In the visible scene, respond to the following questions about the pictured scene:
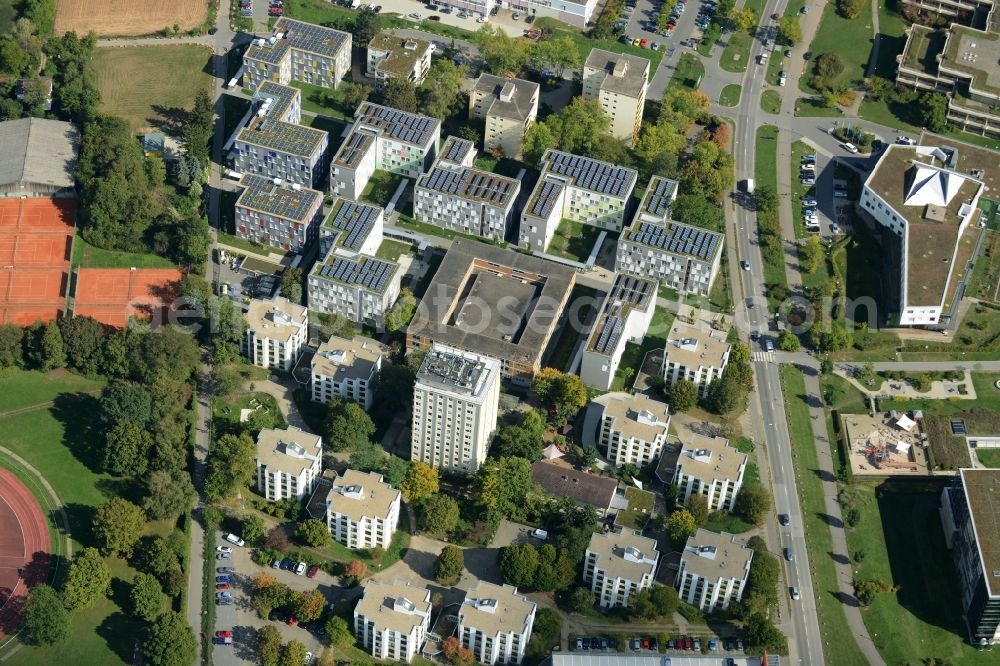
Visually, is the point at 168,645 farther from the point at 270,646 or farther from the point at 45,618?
the point at 45,618

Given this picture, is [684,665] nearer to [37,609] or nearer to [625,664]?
[625,664]

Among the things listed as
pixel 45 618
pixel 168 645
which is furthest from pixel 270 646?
pixel 45 618

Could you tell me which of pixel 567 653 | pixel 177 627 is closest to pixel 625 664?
pixel 567 653

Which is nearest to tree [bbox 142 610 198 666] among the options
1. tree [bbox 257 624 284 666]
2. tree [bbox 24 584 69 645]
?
tree [bbox 257 624 284 666]

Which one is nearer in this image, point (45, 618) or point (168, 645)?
point (168, 645)

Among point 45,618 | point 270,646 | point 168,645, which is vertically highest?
point 270,646

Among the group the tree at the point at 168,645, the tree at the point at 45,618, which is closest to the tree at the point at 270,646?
the tree at the point at 168,645
